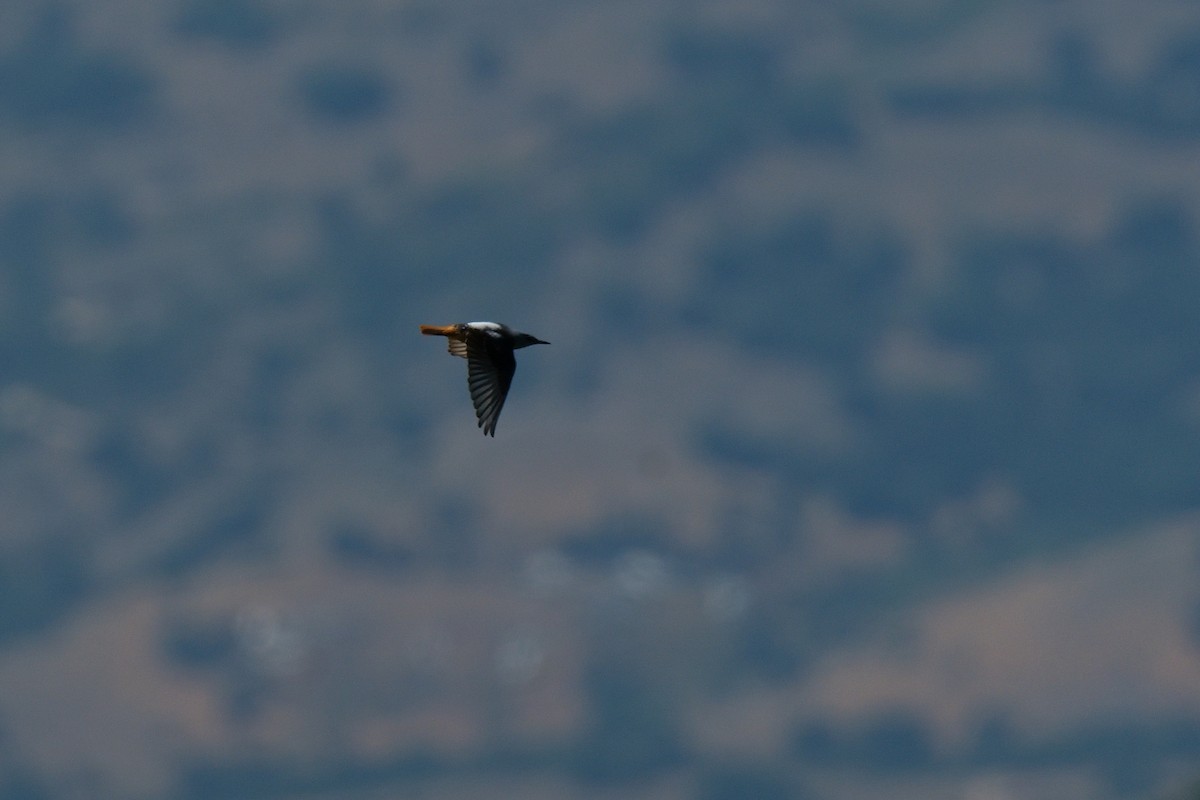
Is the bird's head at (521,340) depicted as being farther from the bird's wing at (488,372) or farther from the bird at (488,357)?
the bird's wing at (488,372)

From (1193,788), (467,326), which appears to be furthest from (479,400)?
(1193,788)

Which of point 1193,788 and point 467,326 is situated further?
point 1193,788

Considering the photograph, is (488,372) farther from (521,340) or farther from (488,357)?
(521,340)

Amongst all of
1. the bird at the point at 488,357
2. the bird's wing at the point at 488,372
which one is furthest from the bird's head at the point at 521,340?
the bird's wing at the point at 488,372

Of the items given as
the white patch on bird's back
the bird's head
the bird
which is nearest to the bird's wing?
the bird

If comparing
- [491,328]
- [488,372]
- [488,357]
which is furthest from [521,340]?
[488,372]

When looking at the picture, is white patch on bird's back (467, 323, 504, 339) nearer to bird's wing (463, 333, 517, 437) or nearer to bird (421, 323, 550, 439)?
bird (421, 323, 550, 439)

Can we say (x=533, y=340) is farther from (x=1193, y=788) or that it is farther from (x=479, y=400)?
(x=1193, y=788)
